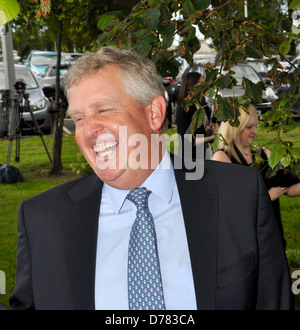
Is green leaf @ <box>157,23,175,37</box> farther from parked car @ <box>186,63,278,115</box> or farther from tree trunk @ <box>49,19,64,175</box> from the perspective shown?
parked car @ <box>186,63,278,115</box>

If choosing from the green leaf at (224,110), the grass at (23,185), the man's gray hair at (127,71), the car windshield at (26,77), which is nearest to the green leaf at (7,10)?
the man's gray hair at (127,71)

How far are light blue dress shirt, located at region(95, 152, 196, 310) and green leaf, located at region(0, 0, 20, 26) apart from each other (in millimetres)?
805

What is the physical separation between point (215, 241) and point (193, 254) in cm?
9

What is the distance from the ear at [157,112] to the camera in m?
2.49

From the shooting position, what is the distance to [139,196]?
232 cm

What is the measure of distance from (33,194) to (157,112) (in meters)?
7.11

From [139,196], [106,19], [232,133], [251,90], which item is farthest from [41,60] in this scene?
[139,196]

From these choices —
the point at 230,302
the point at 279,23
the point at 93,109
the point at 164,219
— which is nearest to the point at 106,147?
the point at 93,109

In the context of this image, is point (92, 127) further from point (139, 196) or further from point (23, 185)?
point (23, 185)

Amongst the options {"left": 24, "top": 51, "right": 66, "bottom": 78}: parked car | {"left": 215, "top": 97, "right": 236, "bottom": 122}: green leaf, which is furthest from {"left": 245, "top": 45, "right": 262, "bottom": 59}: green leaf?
{"left": 24, "top": 51, "right": 66, "bottom": 78}: parked car

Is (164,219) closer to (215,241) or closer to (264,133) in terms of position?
(215,241)

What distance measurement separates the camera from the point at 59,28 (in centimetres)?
1024

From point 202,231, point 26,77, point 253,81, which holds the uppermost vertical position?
point 202,231

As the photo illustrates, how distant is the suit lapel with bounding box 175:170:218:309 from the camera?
84.6 inches
